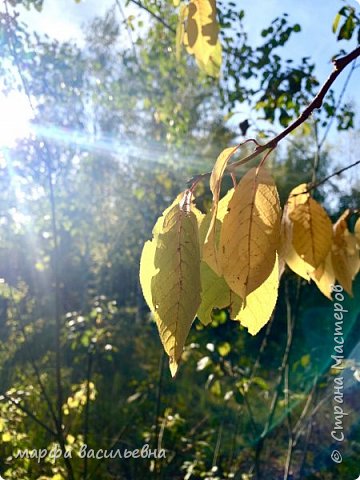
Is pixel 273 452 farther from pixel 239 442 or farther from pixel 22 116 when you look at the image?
pixel 22 116

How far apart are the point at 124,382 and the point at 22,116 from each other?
8.47 feet

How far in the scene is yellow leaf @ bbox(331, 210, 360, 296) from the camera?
45 centimetres

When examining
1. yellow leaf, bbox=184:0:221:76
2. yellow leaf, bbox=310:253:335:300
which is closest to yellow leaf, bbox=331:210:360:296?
yellow leaf, bbox=310:253:335:300

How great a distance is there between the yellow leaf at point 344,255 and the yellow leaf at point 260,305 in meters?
0.16

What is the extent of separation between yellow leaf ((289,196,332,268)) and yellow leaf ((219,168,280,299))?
0.08 metres

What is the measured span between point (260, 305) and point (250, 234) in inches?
2.5

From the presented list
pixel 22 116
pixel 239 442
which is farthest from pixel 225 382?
pixel 22 116

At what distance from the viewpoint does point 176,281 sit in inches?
10.0

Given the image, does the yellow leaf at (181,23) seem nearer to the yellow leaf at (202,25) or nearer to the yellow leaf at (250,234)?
the yellow leaf at (202,25)

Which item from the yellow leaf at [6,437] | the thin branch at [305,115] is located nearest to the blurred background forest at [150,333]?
the yellow leaf at [6,437]

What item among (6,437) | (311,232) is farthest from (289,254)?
(6,437)

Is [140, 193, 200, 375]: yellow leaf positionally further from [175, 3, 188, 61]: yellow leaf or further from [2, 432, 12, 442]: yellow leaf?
[2, 432, 12, 442]: yellow leaf

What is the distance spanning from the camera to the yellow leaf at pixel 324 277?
40 cm

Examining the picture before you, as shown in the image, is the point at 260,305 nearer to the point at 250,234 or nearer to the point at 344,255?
the point at 250,234
